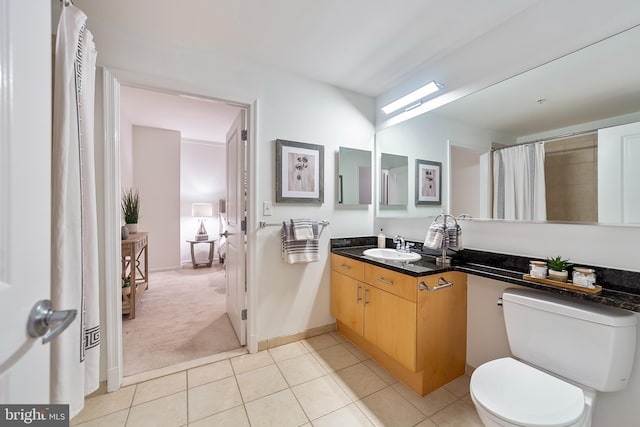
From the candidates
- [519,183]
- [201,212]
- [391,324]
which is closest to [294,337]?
[391,324]

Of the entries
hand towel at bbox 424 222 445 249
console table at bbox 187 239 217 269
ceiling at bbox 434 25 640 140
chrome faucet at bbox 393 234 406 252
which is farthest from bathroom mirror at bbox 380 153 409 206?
console table at bbox 187 239 217 269

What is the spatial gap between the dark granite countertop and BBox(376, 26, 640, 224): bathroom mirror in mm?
274

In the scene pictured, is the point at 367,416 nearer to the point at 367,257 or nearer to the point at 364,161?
the point at 367,257

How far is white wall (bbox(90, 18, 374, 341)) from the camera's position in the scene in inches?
67.1

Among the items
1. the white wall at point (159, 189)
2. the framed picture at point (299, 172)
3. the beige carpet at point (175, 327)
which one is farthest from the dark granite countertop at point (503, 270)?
the white wall at point (159, 189)

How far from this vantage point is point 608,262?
1233 mm

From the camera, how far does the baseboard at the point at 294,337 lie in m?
2.10

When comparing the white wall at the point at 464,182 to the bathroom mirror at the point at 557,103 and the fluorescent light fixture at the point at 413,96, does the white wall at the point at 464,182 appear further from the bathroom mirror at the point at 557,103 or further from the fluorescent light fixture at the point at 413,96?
the fluorescent light fixture at the point at 413,96

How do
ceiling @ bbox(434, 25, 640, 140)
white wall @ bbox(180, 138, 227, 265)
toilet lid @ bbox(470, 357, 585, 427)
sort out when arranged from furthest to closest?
white wall @ bbox(180, 138, 227, 265), ceiling @ bbox(434, 25, 640, 140), toilet lid @ bbox(470, 357, 585, 427)

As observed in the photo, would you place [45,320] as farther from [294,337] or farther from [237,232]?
[294,337]

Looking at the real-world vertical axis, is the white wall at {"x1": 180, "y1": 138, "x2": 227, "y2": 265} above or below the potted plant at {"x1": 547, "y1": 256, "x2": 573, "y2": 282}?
above

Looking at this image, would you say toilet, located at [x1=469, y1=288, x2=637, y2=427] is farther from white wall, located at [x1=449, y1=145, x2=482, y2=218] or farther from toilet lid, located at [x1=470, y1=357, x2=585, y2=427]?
white wall, located at [x1=449, y1=145, x2=482, y2=218]

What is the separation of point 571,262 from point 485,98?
113cm

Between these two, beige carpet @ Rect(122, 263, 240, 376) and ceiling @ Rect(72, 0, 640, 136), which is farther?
beige carpet @ Rect(122, 263, 240, 376)
